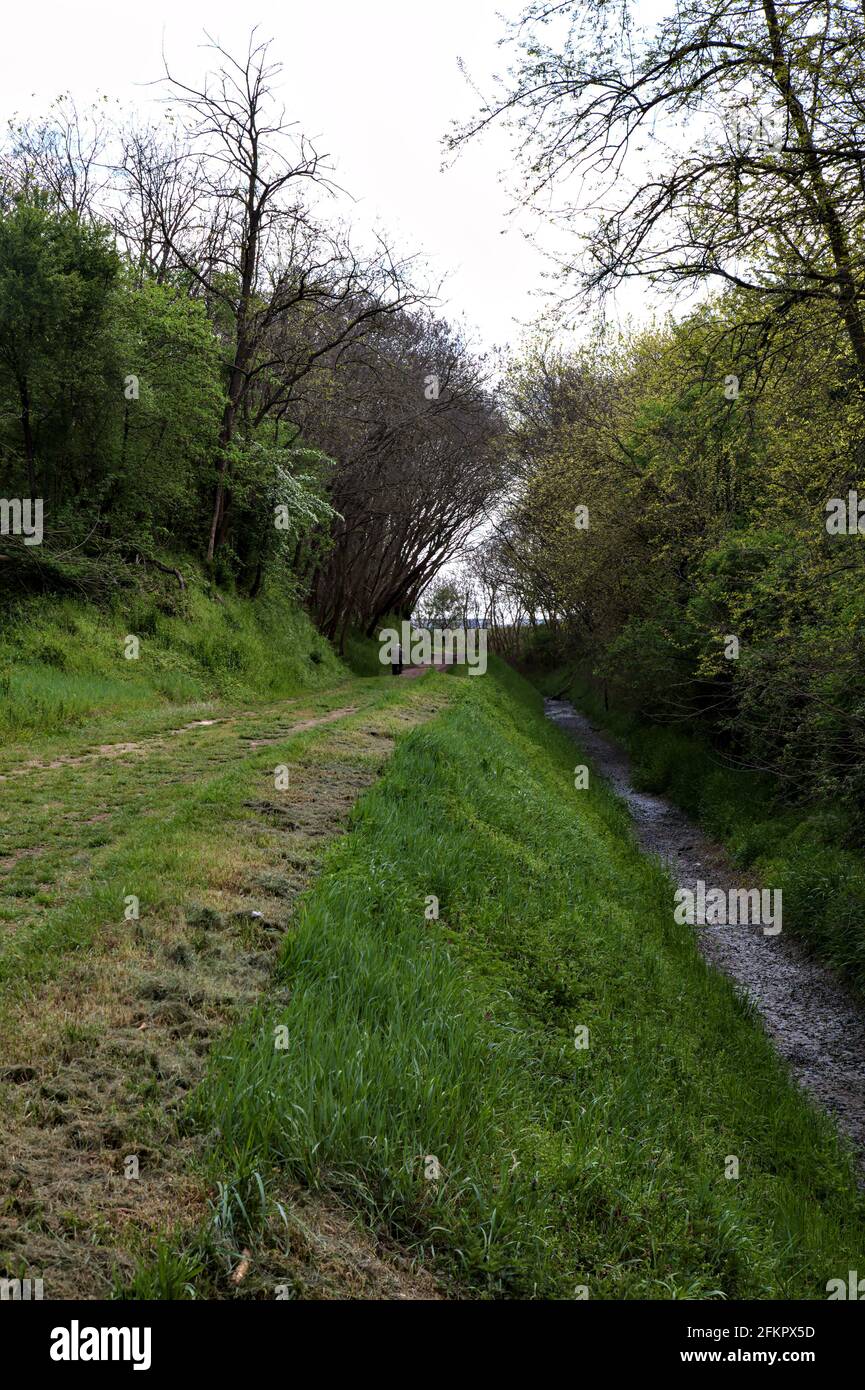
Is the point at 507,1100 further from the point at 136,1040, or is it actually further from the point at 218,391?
the point at 218,391

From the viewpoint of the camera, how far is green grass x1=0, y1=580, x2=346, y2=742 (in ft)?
33.5

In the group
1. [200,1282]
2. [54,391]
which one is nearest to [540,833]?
[200,1282]

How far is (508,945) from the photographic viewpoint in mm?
5793

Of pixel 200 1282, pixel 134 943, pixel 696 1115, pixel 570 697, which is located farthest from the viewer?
pixel 570 697

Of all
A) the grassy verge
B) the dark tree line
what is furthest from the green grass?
the grassy verge

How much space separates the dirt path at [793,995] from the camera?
6578 mm

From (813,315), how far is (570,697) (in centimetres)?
3290

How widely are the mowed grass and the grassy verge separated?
1862 mm

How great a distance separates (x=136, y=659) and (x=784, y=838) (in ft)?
34.3

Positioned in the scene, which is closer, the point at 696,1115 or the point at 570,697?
the point at 696,1115

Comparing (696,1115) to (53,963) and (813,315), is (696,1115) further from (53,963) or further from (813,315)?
(813,315)

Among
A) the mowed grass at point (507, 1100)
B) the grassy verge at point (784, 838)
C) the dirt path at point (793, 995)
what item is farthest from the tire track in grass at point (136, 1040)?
the grassy verge at point (784, 838)

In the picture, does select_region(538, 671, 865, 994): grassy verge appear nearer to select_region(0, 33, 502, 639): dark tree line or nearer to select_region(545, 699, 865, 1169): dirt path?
select_region(545, 699, 865, 1169): dirt path

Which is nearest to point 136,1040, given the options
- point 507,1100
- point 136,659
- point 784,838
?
point 507,1100
